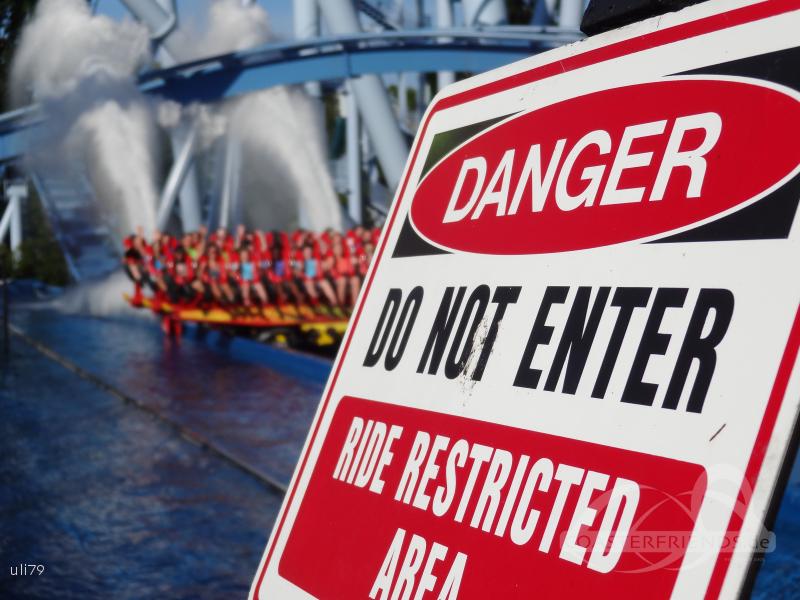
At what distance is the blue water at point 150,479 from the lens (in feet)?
14.4

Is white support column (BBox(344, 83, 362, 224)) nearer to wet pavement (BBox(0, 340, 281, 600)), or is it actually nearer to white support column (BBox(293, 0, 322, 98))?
white support column (BBox(293, 0, 322, 98))

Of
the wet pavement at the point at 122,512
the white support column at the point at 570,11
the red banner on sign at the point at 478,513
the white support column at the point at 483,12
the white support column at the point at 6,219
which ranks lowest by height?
the wet pavement at the point at 122,512

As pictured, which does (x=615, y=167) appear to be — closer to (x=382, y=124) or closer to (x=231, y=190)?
(x=382, y=124)

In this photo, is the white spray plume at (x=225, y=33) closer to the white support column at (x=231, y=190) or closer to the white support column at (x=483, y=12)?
the white support column at (x=231, y=190)

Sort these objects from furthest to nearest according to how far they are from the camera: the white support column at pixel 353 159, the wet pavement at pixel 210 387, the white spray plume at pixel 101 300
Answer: the white support column at pixel 353 159 < the white spray plume at pixel 101 300 < the wet pavement at pixel 210 387

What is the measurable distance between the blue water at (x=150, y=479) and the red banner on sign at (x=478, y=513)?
10.2ft

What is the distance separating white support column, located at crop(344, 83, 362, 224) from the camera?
2438 centimetres

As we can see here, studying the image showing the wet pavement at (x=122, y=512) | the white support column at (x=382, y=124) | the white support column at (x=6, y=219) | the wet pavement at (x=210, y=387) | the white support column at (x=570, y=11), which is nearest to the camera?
the wet pavement at (x=122, y=512)

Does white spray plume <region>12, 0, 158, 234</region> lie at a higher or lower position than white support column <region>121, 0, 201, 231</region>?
lower

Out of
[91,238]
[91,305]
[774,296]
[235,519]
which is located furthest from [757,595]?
[91,238]

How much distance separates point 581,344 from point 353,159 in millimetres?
24090

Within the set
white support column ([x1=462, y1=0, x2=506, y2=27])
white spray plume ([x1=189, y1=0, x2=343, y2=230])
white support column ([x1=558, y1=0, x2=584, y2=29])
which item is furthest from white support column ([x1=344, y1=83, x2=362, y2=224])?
white support column ([x1=558, y1=0, x2=584, y2=29])

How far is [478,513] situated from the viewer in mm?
1027

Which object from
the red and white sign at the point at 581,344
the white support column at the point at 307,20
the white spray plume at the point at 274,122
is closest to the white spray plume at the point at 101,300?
the white spray plume at the point at 274,122
